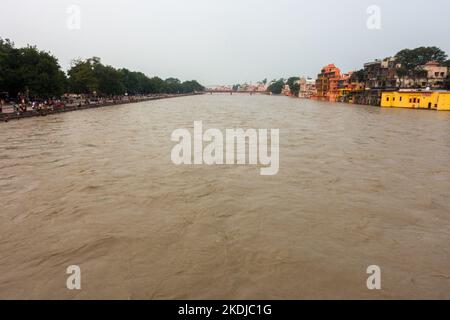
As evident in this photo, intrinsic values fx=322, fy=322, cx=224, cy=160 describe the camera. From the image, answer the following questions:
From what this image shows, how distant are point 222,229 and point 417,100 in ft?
189

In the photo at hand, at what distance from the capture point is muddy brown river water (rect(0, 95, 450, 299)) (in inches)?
199

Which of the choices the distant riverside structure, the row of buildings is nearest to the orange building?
the row of buildings

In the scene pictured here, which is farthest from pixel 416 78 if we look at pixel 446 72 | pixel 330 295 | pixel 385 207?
pixel 330 295

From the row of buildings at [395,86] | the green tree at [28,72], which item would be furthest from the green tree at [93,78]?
the row of buildings at [395,86]

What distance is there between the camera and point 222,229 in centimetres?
697

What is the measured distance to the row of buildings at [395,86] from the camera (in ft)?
170

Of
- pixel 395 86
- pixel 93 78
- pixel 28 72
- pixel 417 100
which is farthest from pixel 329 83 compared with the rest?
pixel 28 72

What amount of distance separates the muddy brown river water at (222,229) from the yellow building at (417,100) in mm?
42576

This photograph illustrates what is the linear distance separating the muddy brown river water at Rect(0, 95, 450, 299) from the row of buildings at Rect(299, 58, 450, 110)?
45.8 meters

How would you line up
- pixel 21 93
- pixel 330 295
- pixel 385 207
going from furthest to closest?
pixel 21 93 → pixel 385 207 → pixel 330 295

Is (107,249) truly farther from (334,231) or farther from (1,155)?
(1,155)

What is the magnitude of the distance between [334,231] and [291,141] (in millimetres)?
13054

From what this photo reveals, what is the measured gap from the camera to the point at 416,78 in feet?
202

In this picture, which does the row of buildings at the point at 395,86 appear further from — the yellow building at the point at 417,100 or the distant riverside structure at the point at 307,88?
the distant riverside structure at the point at 307,88
